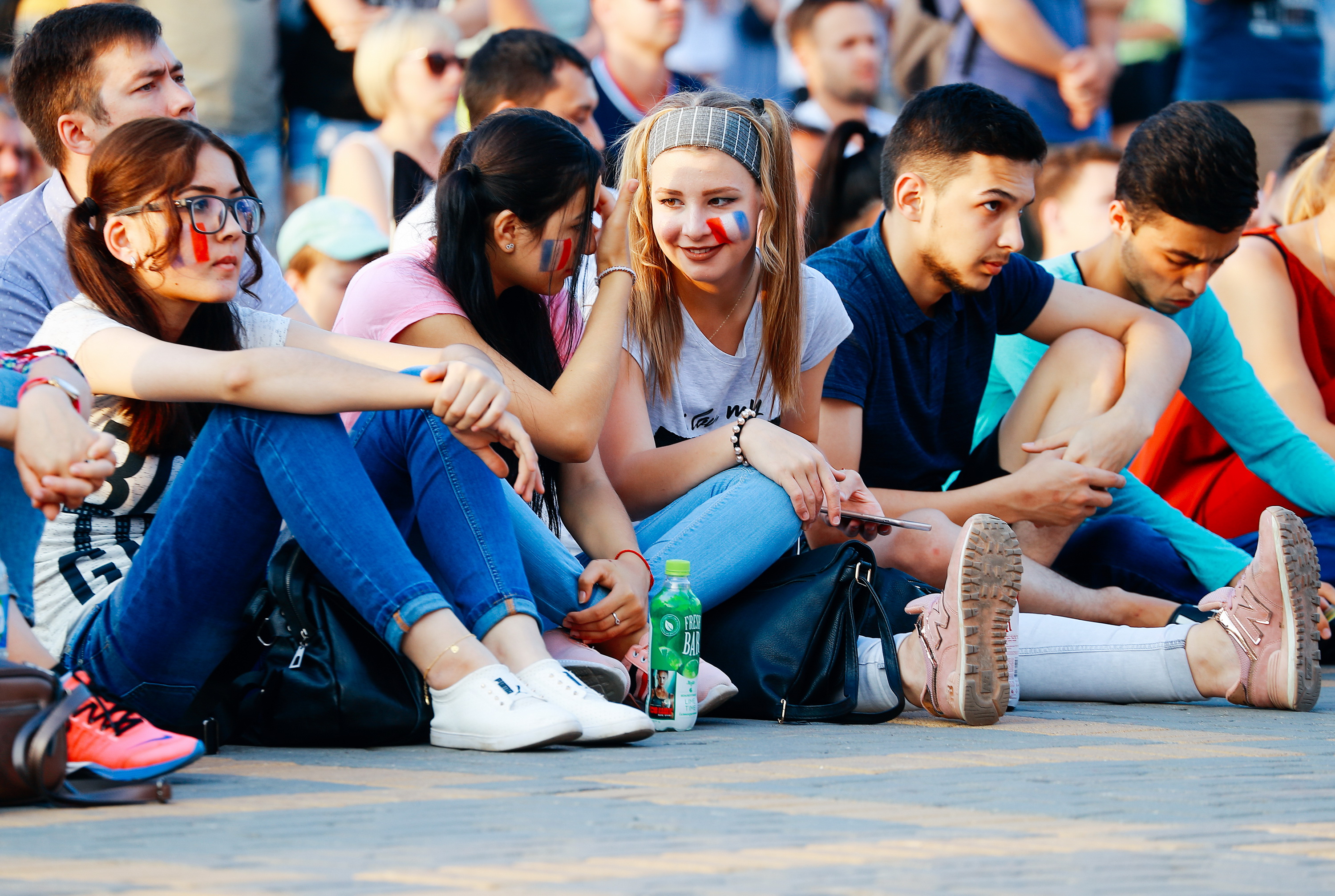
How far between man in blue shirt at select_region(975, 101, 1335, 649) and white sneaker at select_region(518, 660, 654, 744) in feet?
6.50

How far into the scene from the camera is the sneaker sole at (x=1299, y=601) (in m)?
3.15

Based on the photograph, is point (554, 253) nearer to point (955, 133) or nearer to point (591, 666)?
point (591, 666)

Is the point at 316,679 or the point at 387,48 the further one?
the point at 387,48

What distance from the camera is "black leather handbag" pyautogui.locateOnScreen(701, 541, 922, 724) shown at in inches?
120

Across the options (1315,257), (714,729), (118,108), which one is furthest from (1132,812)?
(1315,257)

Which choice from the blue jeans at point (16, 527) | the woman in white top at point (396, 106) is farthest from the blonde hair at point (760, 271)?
the woman in white top at point (396, 106)

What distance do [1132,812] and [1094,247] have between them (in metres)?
2.80

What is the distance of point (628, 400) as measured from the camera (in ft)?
11.2

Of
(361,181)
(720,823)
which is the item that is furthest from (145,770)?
(361,181)

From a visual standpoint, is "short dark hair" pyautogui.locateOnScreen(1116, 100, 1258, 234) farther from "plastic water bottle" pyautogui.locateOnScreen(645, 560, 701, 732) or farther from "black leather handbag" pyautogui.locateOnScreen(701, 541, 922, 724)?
"plastic water bottle" pyautogui.locateOnScreen(645, 560, 701, 732)

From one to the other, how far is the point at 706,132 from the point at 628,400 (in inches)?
27.5

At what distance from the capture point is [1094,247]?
450 centimetres

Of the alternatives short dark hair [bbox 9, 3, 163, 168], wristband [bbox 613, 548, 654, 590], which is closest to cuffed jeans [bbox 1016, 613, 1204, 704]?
wristband [bbox 613, 548, 654, 590]

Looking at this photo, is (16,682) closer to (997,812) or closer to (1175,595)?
(997,812)
